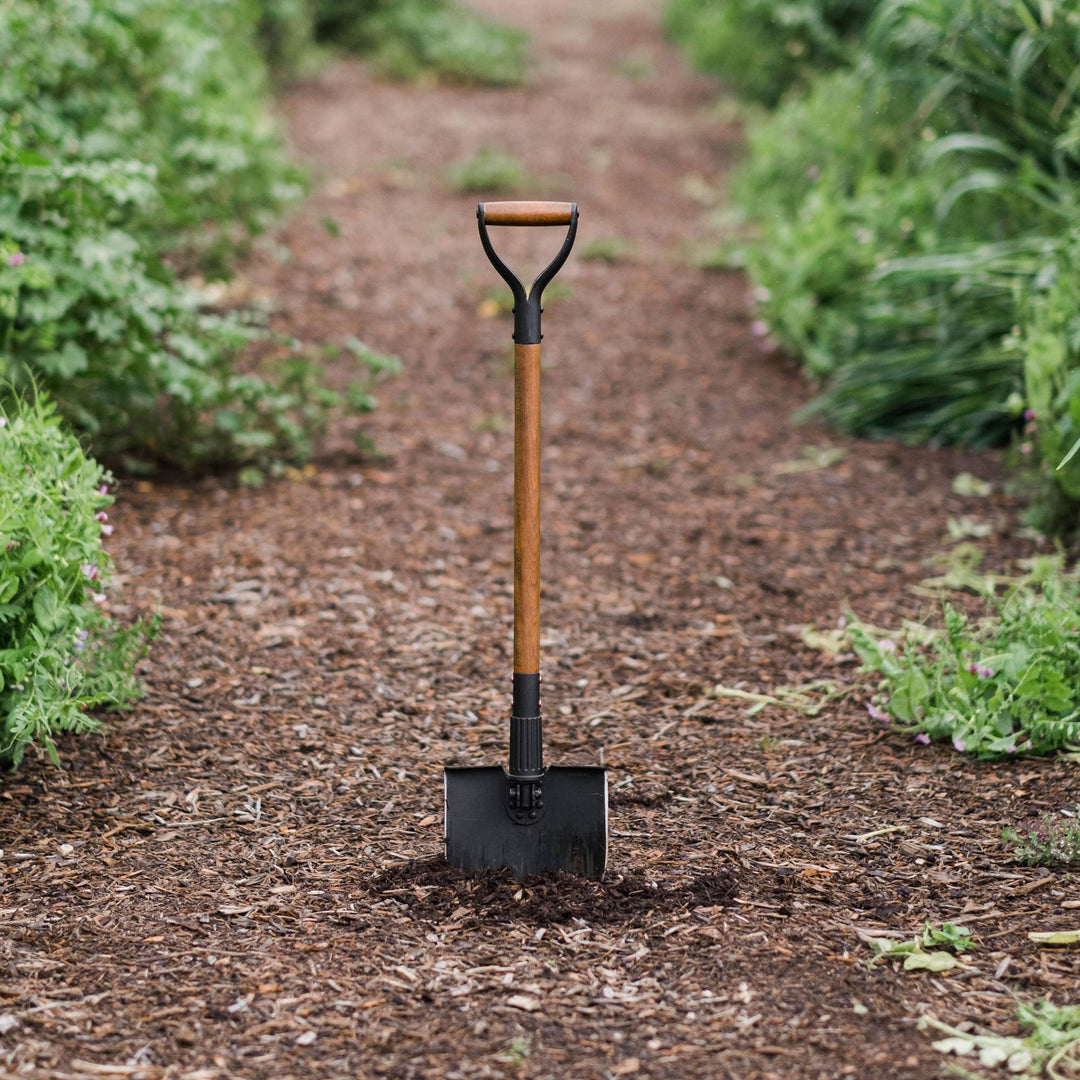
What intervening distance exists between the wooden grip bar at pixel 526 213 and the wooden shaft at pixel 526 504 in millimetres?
230

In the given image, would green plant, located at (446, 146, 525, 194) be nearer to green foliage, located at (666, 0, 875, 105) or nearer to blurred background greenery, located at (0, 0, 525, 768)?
green foliage, located at (666, 0, 875, 105)

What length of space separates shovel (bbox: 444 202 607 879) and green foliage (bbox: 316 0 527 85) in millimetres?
9914

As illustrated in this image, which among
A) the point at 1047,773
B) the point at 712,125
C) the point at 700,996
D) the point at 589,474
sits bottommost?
the point at 700,996

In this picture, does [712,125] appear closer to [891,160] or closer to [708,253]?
[708,253]

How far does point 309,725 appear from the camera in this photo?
306 cm

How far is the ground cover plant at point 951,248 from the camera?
429cm

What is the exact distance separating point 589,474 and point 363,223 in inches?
135

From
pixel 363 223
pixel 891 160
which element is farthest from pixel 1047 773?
pixel 363 223

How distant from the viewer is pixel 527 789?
2424mm

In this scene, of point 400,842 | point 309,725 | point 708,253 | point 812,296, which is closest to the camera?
point 400,842

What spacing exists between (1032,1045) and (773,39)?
767cm

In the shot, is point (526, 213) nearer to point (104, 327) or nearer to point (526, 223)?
point (526, 223)

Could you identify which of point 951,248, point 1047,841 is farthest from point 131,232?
point 1047,841

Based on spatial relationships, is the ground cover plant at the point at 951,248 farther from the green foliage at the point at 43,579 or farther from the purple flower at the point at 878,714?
the green foliage at the point at 43,579
